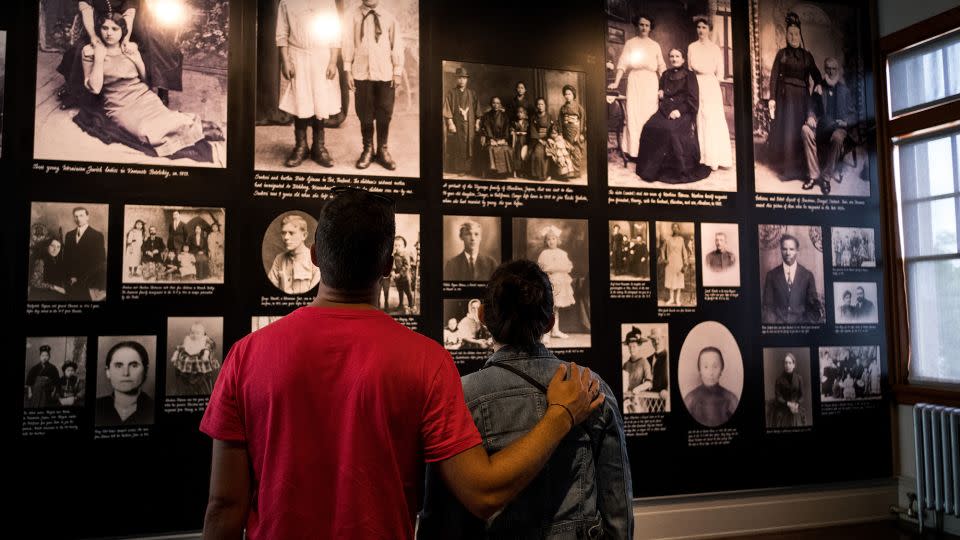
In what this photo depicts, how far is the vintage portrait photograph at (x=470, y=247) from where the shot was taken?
4.83 meters

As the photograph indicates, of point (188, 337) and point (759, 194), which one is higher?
point (759, 194)

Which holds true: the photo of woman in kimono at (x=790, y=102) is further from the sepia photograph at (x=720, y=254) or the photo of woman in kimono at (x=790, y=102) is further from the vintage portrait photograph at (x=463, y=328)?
the vintage portrait photograph at (x=463, y=328)

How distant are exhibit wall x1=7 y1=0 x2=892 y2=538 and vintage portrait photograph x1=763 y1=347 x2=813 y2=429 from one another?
31 millimetres

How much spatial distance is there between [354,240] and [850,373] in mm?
5471

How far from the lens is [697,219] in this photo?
17.7 ft

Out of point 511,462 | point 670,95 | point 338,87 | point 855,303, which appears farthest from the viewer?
point 855,303

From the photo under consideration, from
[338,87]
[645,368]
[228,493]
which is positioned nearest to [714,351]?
[645,368]

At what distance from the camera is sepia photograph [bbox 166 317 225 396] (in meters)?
4.27

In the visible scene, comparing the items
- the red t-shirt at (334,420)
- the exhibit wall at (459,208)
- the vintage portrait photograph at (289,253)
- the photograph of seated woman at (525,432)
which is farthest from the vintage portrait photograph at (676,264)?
the red t-shirt at (334,420)

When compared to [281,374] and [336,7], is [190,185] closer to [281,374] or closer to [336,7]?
[336,7]

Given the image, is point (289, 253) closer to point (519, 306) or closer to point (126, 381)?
point (126, 381)

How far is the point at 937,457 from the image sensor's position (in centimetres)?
525

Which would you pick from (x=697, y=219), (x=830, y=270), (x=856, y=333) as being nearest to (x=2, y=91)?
(x=697, y=219)

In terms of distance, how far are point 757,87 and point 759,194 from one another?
925mm
